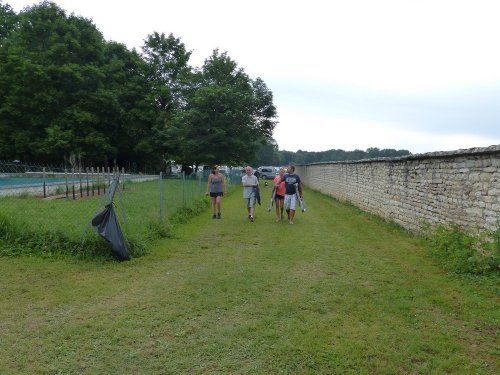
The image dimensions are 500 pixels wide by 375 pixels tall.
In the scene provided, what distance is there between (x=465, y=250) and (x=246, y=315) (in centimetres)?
428

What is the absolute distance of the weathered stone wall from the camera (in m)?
6.75

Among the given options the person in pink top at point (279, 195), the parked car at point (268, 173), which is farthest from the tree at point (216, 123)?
the person in pink top at point (279, 195)

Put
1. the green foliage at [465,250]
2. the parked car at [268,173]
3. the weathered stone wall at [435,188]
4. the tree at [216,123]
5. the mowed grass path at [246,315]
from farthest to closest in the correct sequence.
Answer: the parked car at [268,173] < the tree at [216,123] < the weathered stone wall at [435,188] < the green foliage at [465,250] < the mowed grass path at [246,315]

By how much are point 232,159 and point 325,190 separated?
1042 cm

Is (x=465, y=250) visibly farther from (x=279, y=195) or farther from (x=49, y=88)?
(x=49, y=88)

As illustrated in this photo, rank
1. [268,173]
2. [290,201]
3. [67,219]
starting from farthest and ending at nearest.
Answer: [268,173] → [290,201] → [67,219]

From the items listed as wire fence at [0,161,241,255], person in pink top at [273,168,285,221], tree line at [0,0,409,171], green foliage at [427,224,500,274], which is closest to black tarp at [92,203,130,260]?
wire fence at [0,161,241,255]

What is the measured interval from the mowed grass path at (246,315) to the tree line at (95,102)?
24802mm

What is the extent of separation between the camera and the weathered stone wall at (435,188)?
6.75 m

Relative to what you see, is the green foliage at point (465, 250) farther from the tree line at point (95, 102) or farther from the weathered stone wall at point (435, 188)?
the tree line at point (95, 102)

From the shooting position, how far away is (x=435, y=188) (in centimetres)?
888

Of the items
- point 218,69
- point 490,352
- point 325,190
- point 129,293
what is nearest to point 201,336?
point 129,293

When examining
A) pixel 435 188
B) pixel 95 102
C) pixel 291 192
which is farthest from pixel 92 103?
pixel 435 188

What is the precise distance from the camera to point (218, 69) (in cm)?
3566
